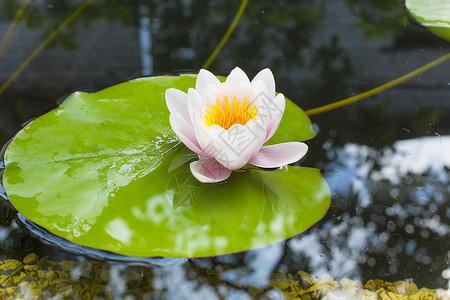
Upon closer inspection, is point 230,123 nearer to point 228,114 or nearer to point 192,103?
point 228,114

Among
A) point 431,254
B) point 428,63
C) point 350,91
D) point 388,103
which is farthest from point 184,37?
point 431,254

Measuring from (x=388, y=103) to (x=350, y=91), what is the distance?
0.56ft

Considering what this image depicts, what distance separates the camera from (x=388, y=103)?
5.81 ft

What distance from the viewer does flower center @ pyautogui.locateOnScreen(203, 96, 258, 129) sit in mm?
1230

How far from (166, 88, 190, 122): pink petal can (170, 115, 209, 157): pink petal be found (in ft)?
0.15

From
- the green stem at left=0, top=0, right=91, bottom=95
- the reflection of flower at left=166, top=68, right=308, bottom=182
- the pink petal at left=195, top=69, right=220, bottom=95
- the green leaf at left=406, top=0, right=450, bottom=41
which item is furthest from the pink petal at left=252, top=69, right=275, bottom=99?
the green leaf at left=406, top=0, right=450, bottom=41

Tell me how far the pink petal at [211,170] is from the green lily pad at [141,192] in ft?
0.18

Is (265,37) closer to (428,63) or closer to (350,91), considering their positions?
(350,91)

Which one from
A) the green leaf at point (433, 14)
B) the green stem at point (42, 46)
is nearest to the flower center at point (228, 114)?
the green stem at point (42, 46)

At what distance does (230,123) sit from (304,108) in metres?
0.58

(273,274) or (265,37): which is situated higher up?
(265,37)

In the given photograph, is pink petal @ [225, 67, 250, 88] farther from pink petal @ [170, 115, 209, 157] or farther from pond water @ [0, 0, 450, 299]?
pond water @ [0, 0, 450, 299]

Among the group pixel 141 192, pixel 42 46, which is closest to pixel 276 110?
pixel 141 192

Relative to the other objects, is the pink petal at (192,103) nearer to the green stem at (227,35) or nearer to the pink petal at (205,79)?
the pink petal at (205,79)
